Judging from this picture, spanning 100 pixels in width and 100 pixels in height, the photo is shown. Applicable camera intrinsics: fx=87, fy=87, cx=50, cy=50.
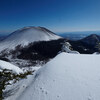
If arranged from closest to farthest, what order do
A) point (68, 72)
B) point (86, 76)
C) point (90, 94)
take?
point (90, 94)
point (86, 76)
point (68, 72)

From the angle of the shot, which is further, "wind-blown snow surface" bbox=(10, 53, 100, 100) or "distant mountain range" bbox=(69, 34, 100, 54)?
"distant mountain range" bbox=(69, 34, 100, 54)

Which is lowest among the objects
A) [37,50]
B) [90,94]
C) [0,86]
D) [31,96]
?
[37,50]

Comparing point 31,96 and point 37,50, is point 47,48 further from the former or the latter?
point 31,96

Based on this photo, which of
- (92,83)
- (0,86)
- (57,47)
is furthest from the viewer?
(57,47)

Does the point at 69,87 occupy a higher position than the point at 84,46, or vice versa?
the point at 69,87

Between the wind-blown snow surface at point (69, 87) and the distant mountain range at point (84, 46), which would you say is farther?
the distant mountain range at point (84, 46)

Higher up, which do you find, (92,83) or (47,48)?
(92,83)

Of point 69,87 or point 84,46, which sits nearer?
point 69,87

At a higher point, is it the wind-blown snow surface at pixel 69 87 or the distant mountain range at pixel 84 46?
the wind-blown snow surface at pixel 69 87

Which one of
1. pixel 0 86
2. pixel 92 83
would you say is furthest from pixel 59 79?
pixel 0 86

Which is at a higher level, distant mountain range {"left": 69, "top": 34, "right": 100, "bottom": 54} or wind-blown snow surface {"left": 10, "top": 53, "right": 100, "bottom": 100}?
wind-blown snow surface {"left": 10, "top": 53, "right": 100, "bottom": 100}

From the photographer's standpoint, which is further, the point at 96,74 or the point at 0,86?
the point at 96,74
